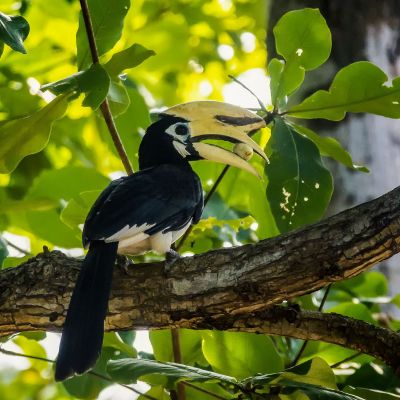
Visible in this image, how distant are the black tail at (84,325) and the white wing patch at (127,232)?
16 cm

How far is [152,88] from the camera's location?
5.40 metres

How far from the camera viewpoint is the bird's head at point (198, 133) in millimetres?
2891

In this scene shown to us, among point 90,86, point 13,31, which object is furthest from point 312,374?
point 13,31

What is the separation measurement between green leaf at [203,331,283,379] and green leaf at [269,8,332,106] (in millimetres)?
743

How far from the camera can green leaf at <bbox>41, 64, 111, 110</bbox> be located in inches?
92.5

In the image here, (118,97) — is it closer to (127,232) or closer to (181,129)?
(127,232)

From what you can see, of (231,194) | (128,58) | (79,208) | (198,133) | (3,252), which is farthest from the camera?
(231,194)

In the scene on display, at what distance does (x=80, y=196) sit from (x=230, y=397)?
0.86 metres

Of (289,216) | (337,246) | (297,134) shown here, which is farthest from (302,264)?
(297,134)

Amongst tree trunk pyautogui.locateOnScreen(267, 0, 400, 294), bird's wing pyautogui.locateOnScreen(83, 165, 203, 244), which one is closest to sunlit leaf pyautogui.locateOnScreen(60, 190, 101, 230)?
bird's wing pyautogui.locateOnScreen(83, 165, 203, 244)

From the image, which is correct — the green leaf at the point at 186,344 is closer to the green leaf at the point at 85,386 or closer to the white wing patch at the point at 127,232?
the green leaf at the point at 85,386

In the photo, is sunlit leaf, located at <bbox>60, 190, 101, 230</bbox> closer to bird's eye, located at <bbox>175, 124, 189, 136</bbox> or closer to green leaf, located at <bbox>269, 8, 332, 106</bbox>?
bird's eye, located at <bbox>175, 124, 189, 136</bbox>

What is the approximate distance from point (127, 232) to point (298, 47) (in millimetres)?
791

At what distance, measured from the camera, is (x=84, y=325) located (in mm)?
2348
